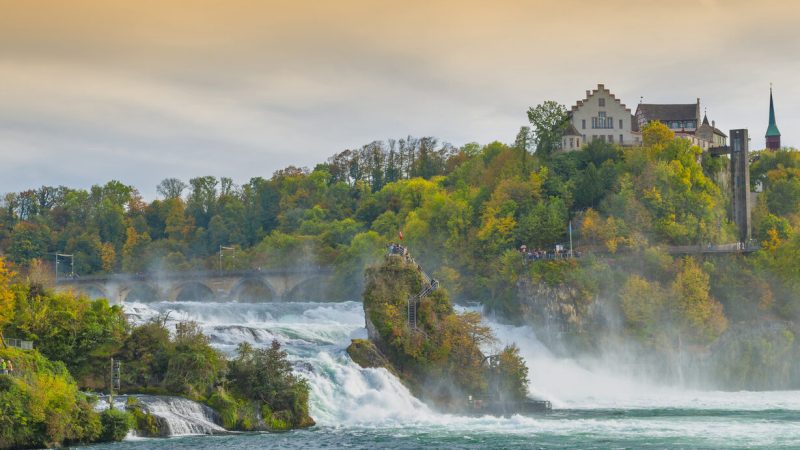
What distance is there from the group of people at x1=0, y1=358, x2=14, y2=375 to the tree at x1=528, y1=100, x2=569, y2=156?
78230mm

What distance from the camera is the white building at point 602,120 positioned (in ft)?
430

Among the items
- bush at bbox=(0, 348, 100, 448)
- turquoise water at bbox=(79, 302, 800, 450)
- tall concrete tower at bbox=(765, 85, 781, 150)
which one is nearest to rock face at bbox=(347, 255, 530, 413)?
turquoise water at bbox=(79, 302, 800, 450)

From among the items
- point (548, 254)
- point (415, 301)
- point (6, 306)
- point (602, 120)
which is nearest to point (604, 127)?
point (602, 120)

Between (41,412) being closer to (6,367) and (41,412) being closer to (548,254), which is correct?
(6,367)

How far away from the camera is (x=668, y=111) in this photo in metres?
142

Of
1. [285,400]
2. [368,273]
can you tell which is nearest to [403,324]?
[368,273]

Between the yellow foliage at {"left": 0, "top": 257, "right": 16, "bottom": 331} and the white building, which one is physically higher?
the white building

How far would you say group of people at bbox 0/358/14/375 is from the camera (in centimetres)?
5900

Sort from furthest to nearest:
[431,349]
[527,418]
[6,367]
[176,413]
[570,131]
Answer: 1. [570,131]
2. [431,349]
3. [527,418]
4. [176,413]
5. [6,367]

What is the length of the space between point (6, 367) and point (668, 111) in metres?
97.4

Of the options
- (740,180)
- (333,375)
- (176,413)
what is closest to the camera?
(176,413)

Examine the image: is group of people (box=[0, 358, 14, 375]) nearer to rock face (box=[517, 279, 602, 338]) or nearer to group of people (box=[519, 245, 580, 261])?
rock face (box=[517, 279, 602, 338])

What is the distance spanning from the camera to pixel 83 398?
60.3 m

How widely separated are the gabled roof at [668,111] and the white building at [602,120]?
29.8 ft
